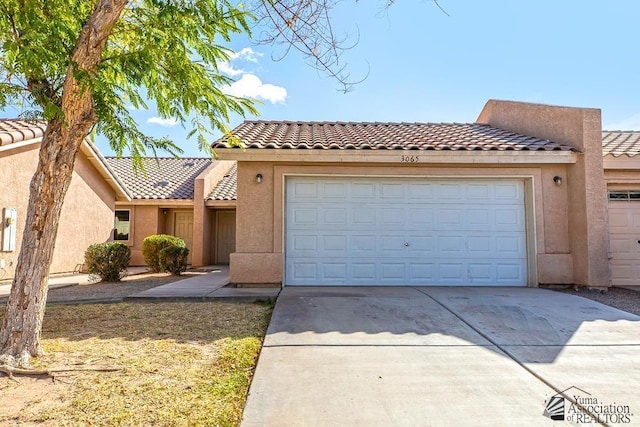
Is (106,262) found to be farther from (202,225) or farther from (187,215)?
(187,215)

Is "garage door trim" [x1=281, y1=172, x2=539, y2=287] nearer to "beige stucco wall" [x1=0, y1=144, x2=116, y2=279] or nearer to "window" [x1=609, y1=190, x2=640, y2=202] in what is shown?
"window" [x1=609, y1=190, x2=640, y2=202]

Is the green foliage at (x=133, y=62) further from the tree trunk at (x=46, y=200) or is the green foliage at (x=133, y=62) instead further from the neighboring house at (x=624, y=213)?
the neighboring house at (x=624, y=213)

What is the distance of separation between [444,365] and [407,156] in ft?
18.5

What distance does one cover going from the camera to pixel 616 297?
771 cm

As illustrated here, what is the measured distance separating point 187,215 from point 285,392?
50.2 feet

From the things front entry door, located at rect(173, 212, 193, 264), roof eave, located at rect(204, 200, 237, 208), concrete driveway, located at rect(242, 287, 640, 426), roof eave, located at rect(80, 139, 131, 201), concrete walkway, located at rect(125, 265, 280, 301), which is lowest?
concrete driveway, located at rect(242, 287, 640, 426)

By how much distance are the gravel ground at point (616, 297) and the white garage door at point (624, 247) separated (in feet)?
2.44

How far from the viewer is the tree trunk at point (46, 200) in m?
4.07

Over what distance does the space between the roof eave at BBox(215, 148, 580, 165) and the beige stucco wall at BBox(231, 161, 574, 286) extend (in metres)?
0.29

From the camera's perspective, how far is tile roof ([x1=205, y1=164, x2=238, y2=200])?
52.7 feet

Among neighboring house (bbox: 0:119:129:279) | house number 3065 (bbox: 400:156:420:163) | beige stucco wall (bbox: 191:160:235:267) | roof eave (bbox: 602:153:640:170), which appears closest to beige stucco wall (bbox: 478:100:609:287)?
roof eave (bbox: 602:153:640:170)

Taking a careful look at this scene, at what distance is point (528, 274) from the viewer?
902 centimetres

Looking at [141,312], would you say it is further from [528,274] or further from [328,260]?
[528,274]

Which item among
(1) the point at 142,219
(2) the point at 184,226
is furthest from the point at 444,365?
(1) the point at 142,219
